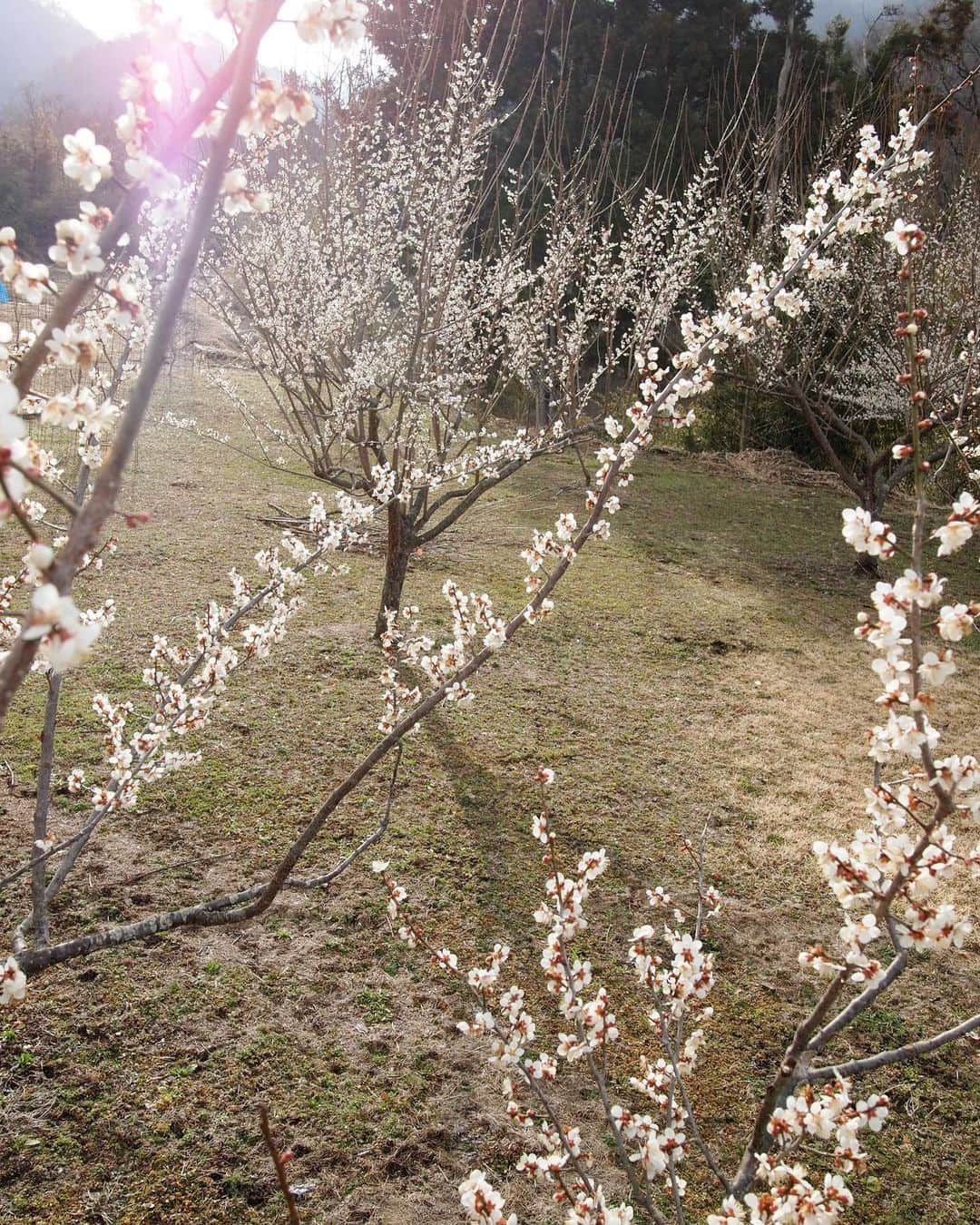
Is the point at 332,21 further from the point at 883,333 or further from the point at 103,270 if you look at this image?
the point at 883,333

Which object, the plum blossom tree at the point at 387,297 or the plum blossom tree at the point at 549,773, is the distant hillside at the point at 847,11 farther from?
the plum blossom tree at the point at 549,773

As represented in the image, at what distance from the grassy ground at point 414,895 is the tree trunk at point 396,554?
14.7 inches

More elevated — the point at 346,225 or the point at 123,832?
the point at 346,225

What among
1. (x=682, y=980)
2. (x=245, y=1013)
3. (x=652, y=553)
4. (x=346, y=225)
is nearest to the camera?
(x=682, y=980)

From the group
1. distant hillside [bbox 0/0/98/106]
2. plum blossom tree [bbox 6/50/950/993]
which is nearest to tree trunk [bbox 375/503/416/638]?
plum blossom tree [bbox 6/50/950/993]

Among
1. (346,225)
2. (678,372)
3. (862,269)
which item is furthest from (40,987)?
(862,269)

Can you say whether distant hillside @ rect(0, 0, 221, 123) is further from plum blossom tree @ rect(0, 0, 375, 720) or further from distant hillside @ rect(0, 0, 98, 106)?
plum blossom tree @ rect(0, 0, 375, 720)

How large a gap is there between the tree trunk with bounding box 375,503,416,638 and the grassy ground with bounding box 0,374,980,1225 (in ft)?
1.22

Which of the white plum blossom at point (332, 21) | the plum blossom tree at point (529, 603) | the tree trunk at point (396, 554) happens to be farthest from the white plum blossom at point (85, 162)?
the tree trunk at point (396, 554)

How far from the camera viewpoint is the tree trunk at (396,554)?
4.78 m

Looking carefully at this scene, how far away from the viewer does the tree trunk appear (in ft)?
15.7

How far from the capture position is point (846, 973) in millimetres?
1255

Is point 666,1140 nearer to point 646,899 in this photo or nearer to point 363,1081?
point 363,1081

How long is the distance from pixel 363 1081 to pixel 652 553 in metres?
6.01
